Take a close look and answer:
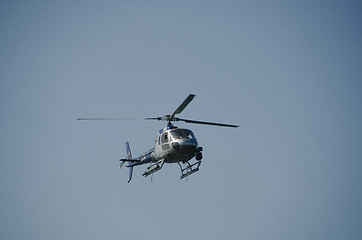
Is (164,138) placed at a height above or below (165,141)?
above

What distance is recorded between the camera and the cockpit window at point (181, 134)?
23.8m

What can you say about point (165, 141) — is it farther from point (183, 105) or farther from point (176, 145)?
point (183, 105)

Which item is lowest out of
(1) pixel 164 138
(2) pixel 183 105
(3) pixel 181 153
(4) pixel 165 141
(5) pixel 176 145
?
(3) pixel 181 153

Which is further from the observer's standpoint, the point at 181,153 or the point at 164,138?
the point at 164,138

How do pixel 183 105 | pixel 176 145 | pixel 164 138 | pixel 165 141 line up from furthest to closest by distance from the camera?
pixel 164 138 → pixel 165 141 → pixel 176 145 → pixel 183 105

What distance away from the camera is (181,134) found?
23859 millimetres

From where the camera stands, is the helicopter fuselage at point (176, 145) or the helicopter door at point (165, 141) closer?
the helicopter fuselage at point (176, 145)

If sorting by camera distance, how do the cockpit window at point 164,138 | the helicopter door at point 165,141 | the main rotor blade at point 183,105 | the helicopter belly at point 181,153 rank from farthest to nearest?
the cockpit window at point 164,138
the helicopter door at point 165,141
the helicopter belly at point 181,153
the main rotor blade at point 183,105

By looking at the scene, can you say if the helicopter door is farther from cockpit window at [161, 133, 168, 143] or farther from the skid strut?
the skid strut

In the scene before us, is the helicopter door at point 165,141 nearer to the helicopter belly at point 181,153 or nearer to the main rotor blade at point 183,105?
the helicopter belly at point 181,153

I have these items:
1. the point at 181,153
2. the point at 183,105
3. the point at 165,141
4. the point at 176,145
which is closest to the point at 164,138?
the point at 165,141

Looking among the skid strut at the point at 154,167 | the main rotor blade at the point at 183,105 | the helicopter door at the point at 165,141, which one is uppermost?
the main rotor blade at the point at 183,105

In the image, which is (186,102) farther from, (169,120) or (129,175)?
(129,175)

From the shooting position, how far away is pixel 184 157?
79.4ft
